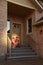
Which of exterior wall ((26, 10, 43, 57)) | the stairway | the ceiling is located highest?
the ceiling

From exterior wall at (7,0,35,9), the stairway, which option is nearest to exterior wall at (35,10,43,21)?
exterior wall at (7,0,35,9)

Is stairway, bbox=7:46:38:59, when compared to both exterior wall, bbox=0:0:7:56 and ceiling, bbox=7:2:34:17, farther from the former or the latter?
ceiling, bbox=7:2:34:17

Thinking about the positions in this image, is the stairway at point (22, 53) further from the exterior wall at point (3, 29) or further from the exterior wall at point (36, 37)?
the exterior wall at point (3, 29)

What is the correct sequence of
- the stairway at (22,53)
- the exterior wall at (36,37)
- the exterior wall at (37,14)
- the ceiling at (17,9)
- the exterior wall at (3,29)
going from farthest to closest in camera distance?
the exterior wall at (37,14), the exterior wall at (36,37), the ceiling at (17,9), the stairway at (22,53), the exterior wall at (3,29)

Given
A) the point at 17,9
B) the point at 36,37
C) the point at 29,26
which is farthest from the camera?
the point at 29,26

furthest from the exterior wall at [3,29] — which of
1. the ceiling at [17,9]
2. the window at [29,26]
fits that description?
the window at [29,26]

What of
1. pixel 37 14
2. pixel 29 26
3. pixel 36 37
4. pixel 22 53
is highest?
pixel 37 14

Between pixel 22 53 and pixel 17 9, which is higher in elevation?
pixel 17 9

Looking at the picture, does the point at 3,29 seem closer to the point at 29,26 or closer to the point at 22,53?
the point at 22,53

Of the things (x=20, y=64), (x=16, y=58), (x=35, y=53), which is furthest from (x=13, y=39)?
(x=20, y=64)

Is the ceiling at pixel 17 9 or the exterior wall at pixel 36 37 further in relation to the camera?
the exterior wall at pixel 36 37

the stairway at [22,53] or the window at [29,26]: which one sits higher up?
the window at [29,26]

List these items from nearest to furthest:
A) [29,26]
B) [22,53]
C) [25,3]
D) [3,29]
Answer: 1. [3,29]
2. [22,53]
3. [25,3]
4. [29,26]

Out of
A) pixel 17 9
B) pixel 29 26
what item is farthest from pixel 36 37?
pixel 17 9
